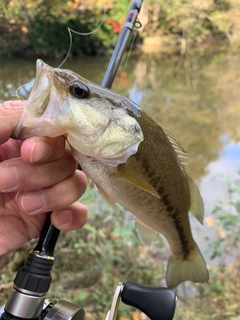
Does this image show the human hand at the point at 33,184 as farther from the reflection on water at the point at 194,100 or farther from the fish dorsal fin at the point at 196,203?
the reflection on water at the point at 194,100

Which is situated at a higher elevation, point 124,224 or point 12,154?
point 12,154

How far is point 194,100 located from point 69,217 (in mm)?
8396

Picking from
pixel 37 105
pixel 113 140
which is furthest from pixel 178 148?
pixel 37 105

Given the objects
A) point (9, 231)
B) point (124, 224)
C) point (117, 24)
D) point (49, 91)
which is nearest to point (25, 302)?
point (9, 231)

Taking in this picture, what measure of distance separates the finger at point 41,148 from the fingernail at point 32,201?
0.13m

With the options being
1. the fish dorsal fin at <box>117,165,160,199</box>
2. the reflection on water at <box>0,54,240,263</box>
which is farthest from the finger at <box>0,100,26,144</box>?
the reflection on water at <box>0,54,240,263</box>

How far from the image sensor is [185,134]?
678 centimetres

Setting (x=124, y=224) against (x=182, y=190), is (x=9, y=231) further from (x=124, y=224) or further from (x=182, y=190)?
(x=124, y=224)

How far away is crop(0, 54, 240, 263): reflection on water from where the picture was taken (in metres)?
5.19

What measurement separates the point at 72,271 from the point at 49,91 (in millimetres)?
2079

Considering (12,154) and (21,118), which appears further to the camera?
(12,154)

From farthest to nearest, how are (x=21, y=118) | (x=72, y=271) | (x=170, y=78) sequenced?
(x=170, y=78), (x=72, y=271), (x=21, y=118)

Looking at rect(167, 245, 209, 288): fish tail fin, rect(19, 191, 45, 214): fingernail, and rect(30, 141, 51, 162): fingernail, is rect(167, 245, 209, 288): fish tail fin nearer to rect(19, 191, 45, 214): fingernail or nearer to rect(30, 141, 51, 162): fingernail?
rect(19, 191, 45, 214): fingernail

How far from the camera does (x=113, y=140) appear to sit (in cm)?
91
